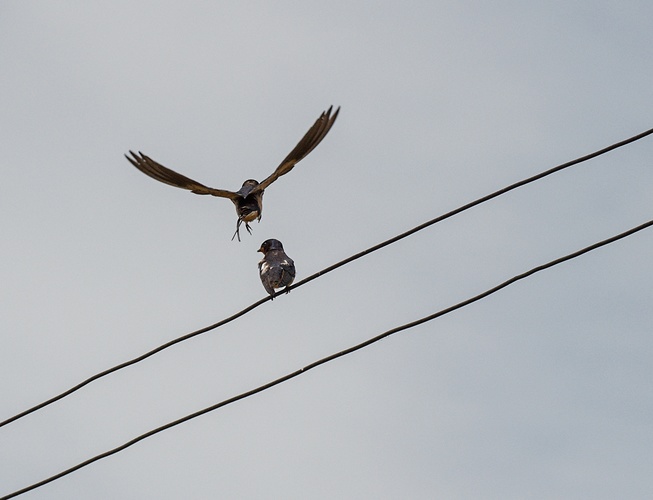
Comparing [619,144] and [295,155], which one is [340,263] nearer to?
[619,144]

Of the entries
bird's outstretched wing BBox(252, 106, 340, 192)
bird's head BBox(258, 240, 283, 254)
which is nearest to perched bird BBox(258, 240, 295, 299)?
bird's head BBox(258, 240, 283, 254)

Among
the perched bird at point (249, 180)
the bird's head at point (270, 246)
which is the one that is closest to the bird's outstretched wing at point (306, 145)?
the perched bird at point (249, 180)

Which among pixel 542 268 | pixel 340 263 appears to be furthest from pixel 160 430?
pixel 542 268

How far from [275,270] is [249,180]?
2.35ft

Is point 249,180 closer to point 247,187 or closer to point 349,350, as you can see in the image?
point 247,187

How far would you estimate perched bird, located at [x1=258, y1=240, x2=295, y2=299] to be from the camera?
10.4m

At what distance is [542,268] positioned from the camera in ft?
23.5

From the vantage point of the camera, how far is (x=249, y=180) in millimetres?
10430

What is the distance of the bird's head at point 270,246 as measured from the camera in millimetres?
10945

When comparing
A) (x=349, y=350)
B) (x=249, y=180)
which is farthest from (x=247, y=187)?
(x=349, y=350)

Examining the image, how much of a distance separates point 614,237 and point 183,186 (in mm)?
3955

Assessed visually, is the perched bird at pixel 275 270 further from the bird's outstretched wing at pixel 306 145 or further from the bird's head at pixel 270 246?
the bird's outstretched wing at pixel 306 145

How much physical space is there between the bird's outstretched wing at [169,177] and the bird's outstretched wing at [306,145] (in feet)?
0.92

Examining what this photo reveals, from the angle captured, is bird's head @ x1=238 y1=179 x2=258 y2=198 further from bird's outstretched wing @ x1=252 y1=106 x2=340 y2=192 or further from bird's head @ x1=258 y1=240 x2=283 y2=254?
bird's head @ x1=258 y1=240 x2=283 y2=254
